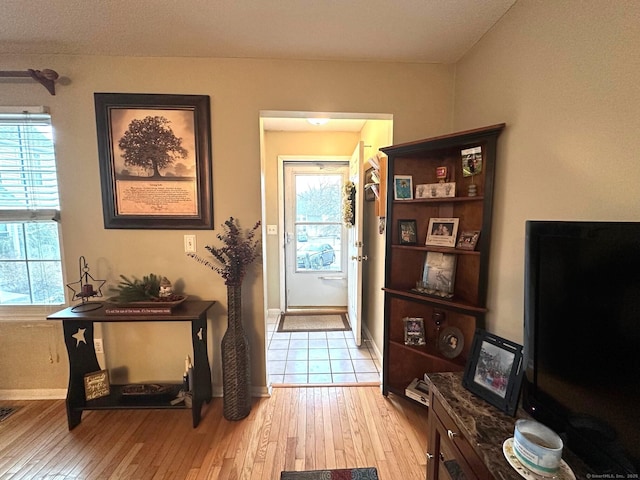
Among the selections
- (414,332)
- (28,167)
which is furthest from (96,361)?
(414,332)

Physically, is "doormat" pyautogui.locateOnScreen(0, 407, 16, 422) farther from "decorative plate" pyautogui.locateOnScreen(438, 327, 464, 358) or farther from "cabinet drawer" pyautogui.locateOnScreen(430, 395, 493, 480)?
"decorative plate" pyautogui.locateOnScreen(438, 327, 464, 358)

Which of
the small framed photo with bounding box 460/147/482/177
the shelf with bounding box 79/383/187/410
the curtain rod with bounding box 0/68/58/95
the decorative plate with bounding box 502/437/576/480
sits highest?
the curtain rod with bounding box 0/68/58/95

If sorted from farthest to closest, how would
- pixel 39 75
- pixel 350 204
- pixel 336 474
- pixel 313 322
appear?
pixel 313 322 → pixel 350 204 → pixel 39 75 → pixel 336 474

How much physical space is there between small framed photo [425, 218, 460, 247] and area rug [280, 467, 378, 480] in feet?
4.29

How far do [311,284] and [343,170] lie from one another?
5.23 ft

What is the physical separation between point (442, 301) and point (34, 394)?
9.63 feet

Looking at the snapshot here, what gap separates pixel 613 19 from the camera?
2.92 feet

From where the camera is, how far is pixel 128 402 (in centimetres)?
180

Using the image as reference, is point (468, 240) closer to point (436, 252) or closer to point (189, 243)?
point (436, 252)

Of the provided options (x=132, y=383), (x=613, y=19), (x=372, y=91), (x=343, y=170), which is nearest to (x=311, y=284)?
(x=343, y=170)

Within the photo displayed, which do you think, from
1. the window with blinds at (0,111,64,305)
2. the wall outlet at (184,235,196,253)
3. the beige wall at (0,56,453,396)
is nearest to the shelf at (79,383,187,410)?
the beige wall at (0,56,453,396)

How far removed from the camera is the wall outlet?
1.92 m

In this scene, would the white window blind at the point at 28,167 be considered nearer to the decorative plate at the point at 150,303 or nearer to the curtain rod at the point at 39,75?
the curtain rod at the point at 39,75

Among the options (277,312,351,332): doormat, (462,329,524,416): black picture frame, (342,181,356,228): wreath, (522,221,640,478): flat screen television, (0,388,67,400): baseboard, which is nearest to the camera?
(522,221,640,478): flat screen television
